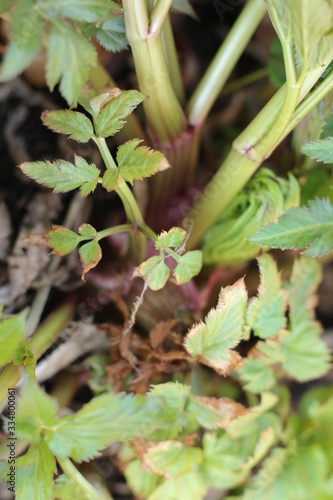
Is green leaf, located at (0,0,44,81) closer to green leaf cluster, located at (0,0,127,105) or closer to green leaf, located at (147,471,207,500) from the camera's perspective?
green leaf cluster, located at (0,0,127,105)

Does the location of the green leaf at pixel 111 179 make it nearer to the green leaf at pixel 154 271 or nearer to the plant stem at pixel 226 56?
the green leaf at pixel 154 271

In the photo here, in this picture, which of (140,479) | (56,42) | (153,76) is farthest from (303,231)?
(140,479)

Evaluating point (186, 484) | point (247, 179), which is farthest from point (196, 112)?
point (186, 484)

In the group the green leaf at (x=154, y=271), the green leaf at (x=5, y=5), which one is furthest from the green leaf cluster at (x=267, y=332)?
the green leaf at (x=5, y=5)

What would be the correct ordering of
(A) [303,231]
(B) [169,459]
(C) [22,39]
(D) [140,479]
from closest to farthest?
(C) [22,39] < (A) [303,231] < (B) [169,459] < (D) [140,479]

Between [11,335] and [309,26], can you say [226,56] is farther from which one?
[11,335]

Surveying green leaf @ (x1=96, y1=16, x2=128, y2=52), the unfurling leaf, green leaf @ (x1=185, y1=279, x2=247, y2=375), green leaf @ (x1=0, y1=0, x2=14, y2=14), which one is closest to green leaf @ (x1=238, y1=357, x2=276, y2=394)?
green leaf @ (x1=185, y1=279, x2=247, y2=375)
